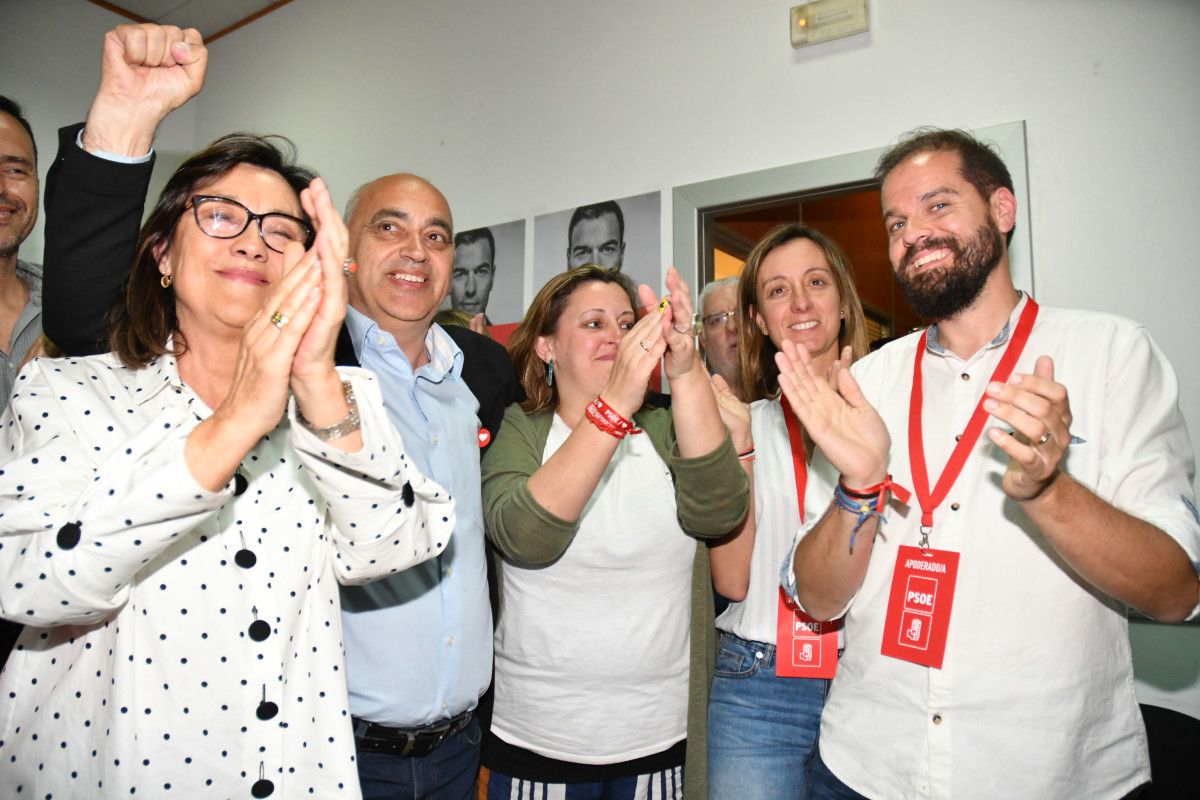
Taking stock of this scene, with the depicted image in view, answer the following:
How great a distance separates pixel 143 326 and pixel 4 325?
3.42ft

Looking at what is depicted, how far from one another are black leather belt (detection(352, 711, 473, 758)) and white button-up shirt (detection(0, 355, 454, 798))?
321 mm

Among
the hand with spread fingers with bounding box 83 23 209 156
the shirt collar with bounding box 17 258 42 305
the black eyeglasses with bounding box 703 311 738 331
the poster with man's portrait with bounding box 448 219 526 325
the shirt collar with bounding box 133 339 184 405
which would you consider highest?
the poster with man's portrait with bounding box 448 219 526 325

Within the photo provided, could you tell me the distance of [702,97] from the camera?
138 inches

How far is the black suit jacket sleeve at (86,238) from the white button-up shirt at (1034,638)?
5.03 ft

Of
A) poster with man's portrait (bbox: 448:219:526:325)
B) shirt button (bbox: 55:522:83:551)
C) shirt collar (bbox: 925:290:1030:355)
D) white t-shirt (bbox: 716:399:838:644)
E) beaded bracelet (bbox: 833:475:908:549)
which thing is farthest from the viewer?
poster with man's portrait (bbox: 448:219:526:325)

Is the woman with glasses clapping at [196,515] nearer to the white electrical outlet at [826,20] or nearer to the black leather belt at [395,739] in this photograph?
the black leather belt at [395,739]

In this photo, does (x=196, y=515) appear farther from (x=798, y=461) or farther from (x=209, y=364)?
(x=798, y=461)

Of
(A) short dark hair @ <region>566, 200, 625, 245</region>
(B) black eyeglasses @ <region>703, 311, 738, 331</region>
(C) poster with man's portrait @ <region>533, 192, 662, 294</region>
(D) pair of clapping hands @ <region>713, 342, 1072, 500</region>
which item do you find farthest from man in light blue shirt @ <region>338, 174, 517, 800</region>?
(A) short dark hair @ <region>566, 200, 625, 245</region>

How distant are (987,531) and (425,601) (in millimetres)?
1107

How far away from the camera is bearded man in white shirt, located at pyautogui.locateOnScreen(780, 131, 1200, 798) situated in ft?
4.31

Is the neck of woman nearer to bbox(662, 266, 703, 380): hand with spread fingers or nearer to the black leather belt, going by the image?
the black leather belt

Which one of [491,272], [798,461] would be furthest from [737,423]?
[491,272]

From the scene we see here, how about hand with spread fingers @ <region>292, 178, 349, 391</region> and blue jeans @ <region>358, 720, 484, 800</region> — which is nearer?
hand with spread fingers @ <region>292, 178, 349, 391</region>

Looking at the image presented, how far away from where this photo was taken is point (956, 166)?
171 centimetres
